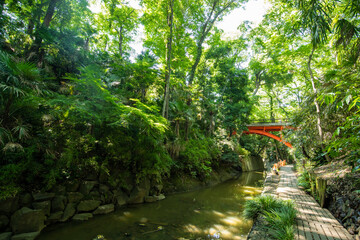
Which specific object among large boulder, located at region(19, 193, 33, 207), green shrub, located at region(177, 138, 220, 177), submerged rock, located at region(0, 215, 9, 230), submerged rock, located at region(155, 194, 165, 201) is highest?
green shrub, located at region(177, 138, 220, 177)

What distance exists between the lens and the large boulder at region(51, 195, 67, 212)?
4.91m

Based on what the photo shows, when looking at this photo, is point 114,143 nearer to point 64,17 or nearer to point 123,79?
point 123,79

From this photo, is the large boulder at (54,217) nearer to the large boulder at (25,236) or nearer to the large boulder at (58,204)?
the large boulder at (58,204)

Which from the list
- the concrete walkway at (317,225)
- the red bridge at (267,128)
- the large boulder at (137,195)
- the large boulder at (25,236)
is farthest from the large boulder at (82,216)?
the red bridge at (267,128)

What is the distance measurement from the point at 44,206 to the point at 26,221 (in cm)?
50

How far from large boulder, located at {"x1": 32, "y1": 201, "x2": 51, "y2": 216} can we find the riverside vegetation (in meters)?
0.38

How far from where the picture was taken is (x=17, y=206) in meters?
4.37

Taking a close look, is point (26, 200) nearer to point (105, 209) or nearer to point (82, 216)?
point (82, 216)

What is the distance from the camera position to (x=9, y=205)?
13.9 ft

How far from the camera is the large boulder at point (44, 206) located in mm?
4543

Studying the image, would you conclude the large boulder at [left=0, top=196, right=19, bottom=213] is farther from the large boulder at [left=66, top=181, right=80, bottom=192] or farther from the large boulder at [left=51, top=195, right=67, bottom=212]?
the large boulder at [left=66, top=181, right=80, bottom=192]

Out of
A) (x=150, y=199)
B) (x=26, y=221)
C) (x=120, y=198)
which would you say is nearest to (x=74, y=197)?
(x=26, y=221)

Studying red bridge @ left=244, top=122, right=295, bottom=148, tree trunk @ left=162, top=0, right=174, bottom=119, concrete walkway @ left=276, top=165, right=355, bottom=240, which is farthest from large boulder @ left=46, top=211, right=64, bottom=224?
red bridge @ left=244, top=122, right=295, bottom=148

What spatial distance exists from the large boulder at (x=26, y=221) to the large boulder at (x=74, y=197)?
90 centimetres
